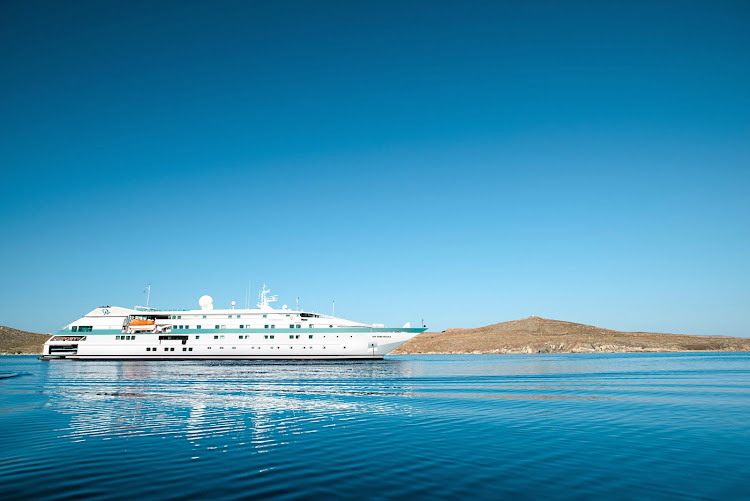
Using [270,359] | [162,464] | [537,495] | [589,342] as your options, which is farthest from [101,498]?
[589,342]

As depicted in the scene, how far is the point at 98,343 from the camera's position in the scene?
92.9 meters

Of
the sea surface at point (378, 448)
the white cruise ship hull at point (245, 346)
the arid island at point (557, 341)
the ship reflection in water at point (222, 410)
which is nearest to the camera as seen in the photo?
the sea surface at point (378, 448)

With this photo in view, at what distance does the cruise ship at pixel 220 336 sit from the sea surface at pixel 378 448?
192 feet

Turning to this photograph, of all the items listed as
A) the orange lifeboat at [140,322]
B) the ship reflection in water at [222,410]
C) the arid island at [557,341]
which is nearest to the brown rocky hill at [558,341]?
the arid island at [557,341]

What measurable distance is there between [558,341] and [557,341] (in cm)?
43

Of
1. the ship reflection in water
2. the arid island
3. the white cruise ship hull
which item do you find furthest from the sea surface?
the arid island

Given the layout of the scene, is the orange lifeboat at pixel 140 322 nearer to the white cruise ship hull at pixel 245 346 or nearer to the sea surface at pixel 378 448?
the white cruise ship hull at pixel 245 346

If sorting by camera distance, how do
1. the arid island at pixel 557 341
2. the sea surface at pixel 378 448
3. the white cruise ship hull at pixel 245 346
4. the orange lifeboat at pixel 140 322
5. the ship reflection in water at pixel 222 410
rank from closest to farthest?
the sea surface at pixel 378 448 → the ship reflection in water at pixel 222 410 → the white cruise ship hull at pixel 245 346 → the orange lifeboat at pixel 140 322 → the arid island at pixel 557 341

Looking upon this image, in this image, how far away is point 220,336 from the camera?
87875mm

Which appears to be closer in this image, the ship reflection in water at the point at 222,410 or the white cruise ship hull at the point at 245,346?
the ship reflection in water at the point at 222,410

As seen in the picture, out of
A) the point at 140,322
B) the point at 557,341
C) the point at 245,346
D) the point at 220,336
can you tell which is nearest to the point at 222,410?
the point at 245,346

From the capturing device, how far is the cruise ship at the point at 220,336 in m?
84.9

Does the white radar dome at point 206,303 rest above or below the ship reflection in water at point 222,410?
above

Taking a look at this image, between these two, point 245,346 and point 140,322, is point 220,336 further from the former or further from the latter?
point 140,322
